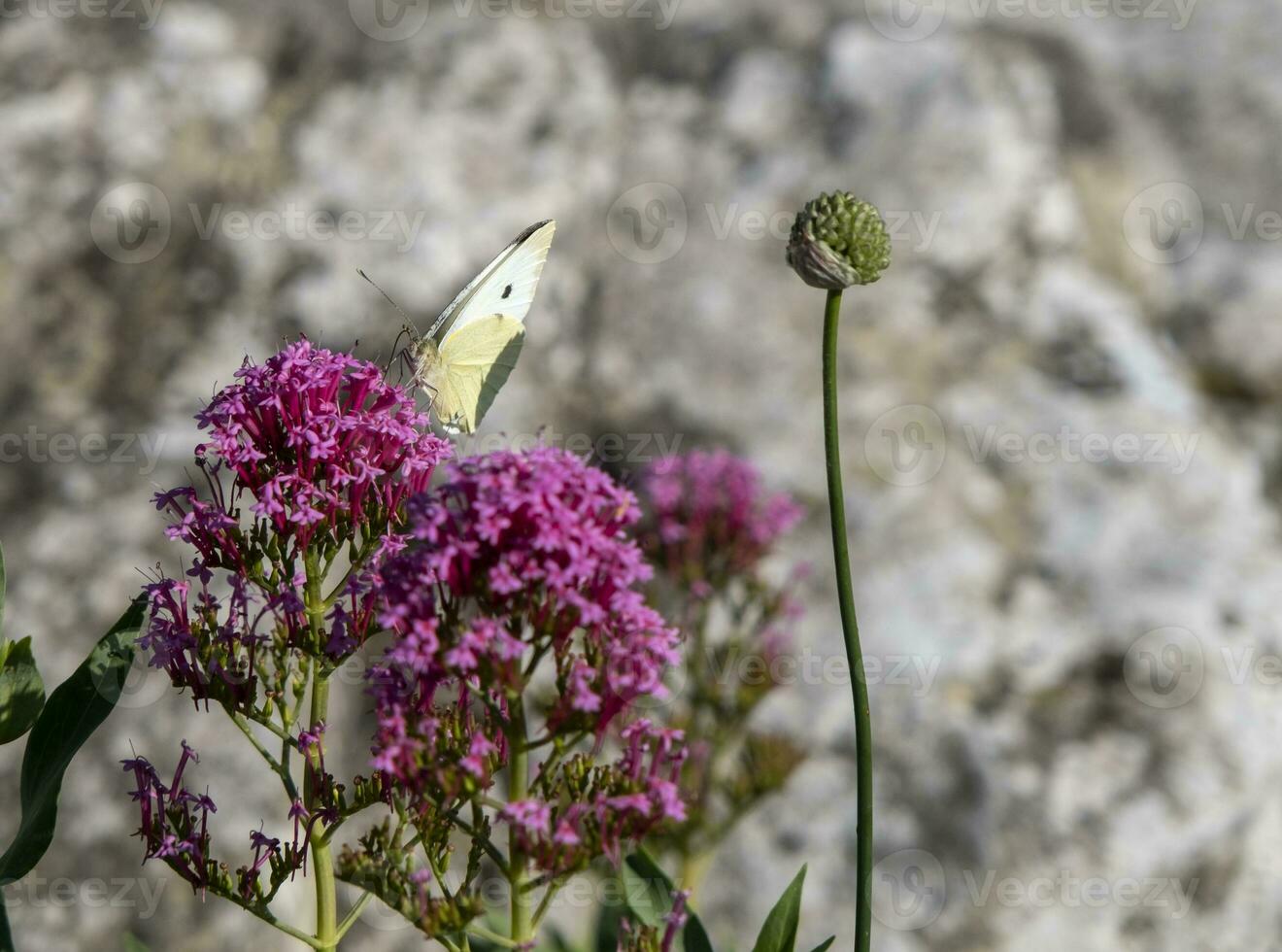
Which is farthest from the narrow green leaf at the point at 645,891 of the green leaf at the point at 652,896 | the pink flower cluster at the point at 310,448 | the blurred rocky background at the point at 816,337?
the blurred rocky background at the point at 816,337

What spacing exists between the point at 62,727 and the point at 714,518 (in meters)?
2.91

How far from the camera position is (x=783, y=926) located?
242 centimetres

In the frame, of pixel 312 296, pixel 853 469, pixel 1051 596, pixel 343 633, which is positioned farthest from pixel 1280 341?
pixel 343 633

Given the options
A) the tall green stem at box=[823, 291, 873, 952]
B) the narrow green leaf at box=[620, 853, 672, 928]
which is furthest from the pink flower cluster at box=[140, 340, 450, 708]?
the tall green stem at box=[823, 291, 873, 952]

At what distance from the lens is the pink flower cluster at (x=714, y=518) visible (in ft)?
16.1

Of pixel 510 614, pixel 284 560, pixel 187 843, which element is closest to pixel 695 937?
pixel 510 614

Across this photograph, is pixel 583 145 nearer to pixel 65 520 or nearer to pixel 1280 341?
pixel 65 520

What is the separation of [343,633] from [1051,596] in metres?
4.60

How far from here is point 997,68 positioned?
276 inches

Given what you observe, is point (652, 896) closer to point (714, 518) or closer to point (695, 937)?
point (695, 937)

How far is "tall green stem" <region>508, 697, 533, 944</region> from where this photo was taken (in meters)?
2.17

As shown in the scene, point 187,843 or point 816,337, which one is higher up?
point 816,337

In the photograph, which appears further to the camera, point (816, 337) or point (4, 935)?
point (816, 337)

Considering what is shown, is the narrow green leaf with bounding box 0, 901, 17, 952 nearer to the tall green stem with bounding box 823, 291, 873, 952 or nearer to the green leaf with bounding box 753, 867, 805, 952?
the green leaf with bounding box 753, 867, 805, 952
